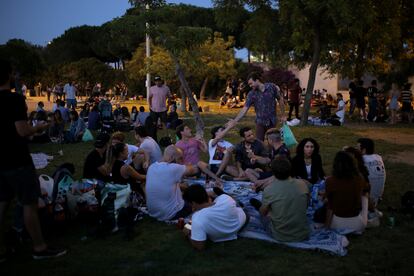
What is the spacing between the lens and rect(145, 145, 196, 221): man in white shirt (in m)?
5.86

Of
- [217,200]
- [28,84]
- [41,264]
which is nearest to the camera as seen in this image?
[41,264]

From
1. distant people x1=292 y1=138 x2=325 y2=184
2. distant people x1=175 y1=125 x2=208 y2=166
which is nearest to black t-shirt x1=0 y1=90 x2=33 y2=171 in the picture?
distant people x1=175 y1=125 x2=208 y2=166

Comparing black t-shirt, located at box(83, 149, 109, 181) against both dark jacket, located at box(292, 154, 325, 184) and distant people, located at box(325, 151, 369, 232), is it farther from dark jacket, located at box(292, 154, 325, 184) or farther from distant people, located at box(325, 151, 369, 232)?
distant people, located at box(325, 151, 369, 232)

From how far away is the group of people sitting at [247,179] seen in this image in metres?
5.14

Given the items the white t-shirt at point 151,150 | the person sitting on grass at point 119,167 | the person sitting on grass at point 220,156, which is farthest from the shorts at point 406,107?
the person sitting on grass at point 119,167

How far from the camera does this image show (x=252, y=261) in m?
4.87

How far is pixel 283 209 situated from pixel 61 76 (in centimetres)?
3980

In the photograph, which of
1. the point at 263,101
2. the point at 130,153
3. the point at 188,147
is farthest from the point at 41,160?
the point at 263,101

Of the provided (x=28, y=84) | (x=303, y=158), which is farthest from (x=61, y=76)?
(x=303, y=158)

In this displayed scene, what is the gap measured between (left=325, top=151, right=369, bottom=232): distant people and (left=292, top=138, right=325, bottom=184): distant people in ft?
4.12

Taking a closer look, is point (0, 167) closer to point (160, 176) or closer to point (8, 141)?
point (8, 141)

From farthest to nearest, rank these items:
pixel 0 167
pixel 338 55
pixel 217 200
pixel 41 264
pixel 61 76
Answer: pixel 61 76, pixel 338 55, pixel 217 200, pixel 41 264, pixel 0 167

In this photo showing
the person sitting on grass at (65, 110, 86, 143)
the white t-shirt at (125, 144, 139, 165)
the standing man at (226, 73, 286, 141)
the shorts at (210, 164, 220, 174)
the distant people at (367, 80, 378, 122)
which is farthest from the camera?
the distant people at (367, 80, 378, 122)

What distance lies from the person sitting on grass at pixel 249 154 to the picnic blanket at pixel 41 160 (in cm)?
447
